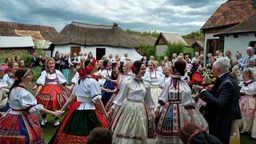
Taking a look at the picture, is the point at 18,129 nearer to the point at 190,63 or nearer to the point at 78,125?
the point at 78,125

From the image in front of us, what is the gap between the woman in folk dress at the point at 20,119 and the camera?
433 cm

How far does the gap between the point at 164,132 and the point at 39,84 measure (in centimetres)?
418

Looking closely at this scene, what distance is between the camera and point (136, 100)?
5.37 meters

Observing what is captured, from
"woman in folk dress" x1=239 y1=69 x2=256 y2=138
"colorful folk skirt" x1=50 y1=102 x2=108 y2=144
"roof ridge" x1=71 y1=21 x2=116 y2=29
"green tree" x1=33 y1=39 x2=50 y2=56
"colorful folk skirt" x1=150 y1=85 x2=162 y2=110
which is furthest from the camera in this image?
"roof ridge" x1=71 y1=21 x2=116 y2=29

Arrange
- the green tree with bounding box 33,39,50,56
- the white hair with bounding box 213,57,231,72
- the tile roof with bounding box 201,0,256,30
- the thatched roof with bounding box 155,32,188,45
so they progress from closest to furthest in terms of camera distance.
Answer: the white hair with bounding box 213,57,231,72 → the tile roof with bounding box 201,0,256,30 → the green tree with bounding box 33,39,50,56 → the thatched roof with bounding box 155,32,188,45

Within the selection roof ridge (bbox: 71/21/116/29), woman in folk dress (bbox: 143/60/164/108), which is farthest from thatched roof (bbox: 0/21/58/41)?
woman in folk dress (bbox: 143/60/164/108)

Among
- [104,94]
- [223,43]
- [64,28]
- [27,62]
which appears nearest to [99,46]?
[64,28]

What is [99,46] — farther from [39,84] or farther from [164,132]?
[164,132]

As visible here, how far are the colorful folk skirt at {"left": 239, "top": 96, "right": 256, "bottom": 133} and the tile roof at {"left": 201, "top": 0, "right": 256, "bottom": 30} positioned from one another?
1262 cm

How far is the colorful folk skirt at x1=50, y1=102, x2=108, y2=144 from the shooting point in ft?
15.8

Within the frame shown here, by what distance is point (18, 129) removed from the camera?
434cm

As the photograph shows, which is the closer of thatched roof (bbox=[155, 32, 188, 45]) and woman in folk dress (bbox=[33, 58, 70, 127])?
woman in folk dress (bbox=[33, 58, 70, 127])

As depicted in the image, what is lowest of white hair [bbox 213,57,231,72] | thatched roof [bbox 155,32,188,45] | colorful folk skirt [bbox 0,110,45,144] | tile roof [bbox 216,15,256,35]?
colorful folk skirt [bbox 0,110,45,144]

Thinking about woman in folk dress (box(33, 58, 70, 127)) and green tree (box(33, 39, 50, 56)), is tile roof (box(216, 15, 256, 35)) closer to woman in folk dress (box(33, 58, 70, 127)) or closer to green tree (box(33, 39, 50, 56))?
woman in folk dress (box(33, 58, 70, 127))
